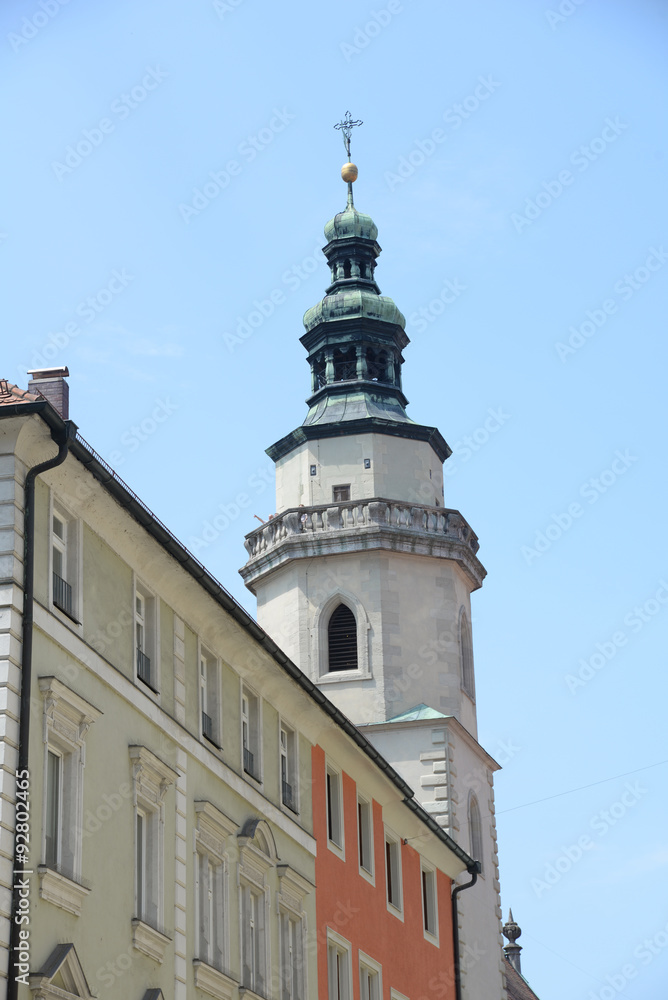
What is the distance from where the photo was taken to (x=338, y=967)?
116 feet

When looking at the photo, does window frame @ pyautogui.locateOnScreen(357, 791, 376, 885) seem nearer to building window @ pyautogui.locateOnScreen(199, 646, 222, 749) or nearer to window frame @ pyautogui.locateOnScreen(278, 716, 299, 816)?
window frame @ pyautogui.locateOnScreen(278, 716, 299, 816)

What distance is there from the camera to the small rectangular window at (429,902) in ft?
140

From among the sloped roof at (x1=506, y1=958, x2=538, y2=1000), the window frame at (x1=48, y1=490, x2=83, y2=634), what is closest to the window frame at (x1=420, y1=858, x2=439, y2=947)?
the window frame at (x1=48, y1=490, x2=83, y2=634)

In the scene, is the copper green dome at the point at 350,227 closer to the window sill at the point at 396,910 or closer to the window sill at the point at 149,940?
the window sill at the point at 396,910

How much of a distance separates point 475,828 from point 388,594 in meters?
7.45

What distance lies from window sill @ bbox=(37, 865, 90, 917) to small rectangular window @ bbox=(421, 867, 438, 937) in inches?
812

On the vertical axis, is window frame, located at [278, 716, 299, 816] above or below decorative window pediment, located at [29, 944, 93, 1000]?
above

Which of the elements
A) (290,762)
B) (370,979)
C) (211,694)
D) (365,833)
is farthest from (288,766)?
(370,979)

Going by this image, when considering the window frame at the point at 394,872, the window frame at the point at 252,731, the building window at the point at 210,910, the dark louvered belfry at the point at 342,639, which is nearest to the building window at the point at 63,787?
the building window at the point at 210,910

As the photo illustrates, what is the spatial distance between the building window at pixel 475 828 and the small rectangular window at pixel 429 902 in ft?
36.9

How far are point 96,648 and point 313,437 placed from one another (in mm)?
34229

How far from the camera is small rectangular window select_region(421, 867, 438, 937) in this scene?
42781mm

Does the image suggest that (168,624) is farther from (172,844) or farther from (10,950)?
(10,950)

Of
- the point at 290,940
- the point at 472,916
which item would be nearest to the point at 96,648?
the point at 290,940
